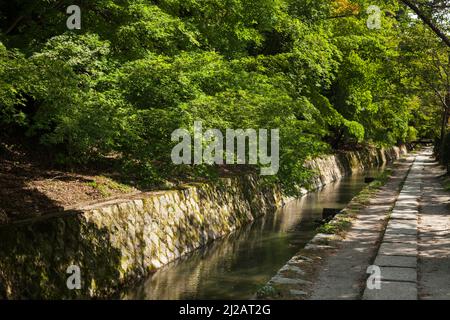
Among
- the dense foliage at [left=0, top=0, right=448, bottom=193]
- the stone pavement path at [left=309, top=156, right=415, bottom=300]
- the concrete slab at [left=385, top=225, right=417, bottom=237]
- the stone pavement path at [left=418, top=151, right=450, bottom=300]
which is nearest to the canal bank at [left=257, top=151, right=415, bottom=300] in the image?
the stone pavement path at [left=309, top=156, right=415, bottom=300]

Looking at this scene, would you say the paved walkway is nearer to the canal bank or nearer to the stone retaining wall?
the canal bank

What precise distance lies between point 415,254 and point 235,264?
3.69 meters

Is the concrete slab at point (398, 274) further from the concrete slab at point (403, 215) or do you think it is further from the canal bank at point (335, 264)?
the concrete slab at point (403, 215)

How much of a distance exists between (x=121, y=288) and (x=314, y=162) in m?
20.1

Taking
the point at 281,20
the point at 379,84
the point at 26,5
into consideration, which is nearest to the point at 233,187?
the point at 26,5

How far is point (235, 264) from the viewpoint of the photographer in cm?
1023

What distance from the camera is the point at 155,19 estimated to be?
38.4 ft

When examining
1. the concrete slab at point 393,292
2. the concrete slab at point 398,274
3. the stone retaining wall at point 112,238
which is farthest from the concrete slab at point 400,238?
the stone retaining wall at point 112,238

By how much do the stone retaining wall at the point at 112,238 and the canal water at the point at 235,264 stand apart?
1.16 feet

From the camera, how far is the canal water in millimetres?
8258

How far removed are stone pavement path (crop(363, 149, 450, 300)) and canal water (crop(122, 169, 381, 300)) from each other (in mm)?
2294

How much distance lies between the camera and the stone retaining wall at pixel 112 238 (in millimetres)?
6352

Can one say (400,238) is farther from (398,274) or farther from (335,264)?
(398,274)

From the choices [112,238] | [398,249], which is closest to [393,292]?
[398,249]
